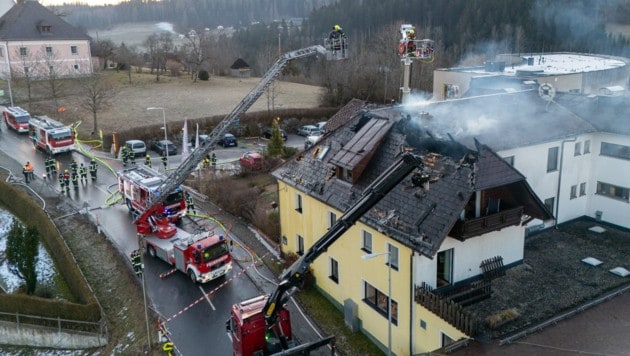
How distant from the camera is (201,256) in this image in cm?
2439

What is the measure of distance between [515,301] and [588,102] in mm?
13191

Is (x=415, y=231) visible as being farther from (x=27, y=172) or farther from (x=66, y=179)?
(x=27, y=172)

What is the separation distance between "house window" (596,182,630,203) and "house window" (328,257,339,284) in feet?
45.1

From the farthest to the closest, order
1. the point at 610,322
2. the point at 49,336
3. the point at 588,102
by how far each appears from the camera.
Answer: the point at 588,102 < the point at 49,336 < the point at 610,322

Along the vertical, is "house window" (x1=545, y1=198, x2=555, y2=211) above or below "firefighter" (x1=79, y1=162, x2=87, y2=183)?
above

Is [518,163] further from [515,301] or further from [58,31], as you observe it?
[58,31]

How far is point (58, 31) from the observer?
73062mm

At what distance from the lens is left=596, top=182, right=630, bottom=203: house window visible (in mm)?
25394

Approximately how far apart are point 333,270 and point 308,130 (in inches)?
1331

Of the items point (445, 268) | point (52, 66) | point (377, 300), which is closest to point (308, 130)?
point (377, 300)

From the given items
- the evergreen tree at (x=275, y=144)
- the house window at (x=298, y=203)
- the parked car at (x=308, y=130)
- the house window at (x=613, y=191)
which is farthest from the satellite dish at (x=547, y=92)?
the parked car at (x=308, y=130)

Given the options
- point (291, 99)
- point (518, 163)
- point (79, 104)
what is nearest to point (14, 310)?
point (518, 163)

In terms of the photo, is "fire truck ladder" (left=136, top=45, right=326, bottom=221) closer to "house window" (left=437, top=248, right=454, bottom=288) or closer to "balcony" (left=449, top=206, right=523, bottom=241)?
"balcony" (left=449, top=206, right=523, bottom=241)

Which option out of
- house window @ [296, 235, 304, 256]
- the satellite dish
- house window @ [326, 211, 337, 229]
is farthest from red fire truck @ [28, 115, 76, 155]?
the satellite dish
